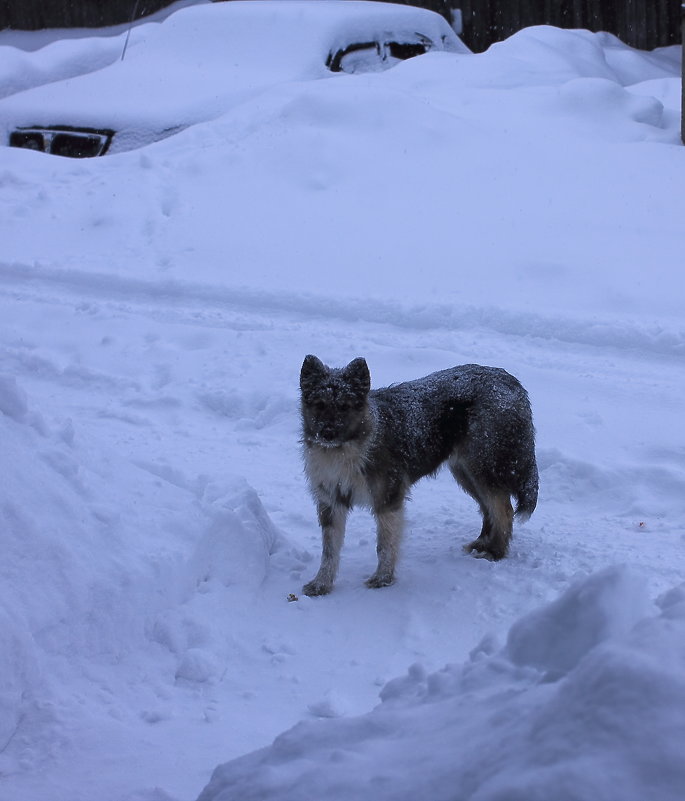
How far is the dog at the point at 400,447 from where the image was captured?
18.7 feet

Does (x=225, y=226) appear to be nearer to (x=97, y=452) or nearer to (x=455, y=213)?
(x=455, y=213)

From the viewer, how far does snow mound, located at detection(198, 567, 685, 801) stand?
2.18 metres

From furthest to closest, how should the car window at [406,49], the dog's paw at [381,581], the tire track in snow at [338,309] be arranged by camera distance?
the car window at [406,49] < the tire track in snow at [338,309] < the dog's paw at [381,581]

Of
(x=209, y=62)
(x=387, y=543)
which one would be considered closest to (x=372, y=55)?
(x=209, y=62)

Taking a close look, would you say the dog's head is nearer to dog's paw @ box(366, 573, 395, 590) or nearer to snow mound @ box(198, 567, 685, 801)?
dog's paw @ box(366, 573, 395, 590)

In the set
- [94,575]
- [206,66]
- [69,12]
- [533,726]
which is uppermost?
[69,12]

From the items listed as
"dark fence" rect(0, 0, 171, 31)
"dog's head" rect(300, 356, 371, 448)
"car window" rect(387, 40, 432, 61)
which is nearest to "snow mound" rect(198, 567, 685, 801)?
"dog's head" rect(300, 356, 371, 448)

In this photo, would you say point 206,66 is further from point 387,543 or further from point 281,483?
point 387,543

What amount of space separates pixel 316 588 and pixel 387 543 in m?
0.48

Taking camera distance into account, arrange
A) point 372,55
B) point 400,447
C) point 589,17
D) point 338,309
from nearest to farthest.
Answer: point 400,447 < point 338,309 < point 372,55 < point 589,17

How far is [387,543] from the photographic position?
579 centimetres

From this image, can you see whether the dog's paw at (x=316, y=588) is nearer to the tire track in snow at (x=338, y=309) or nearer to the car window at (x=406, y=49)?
the tire track in snow at (x=338, y=309)

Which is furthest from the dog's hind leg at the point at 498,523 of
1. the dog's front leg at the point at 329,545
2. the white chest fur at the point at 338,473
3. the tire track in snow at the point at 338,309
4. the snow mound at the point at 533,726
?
the tire track in snow at the point at 338,309

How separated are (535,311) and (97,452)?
15.4ft
